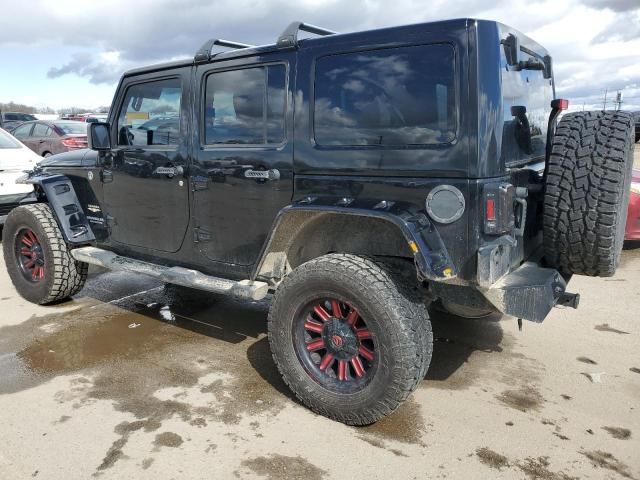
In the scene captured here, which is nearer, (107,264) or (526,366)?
(526,366)

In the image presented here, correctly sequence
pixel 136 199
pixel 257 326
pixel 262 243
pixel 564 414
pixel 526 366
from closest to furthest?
pixel 564 414
pixel 262 243
pixel 526 366
pixel 136 199
pixel 257 326

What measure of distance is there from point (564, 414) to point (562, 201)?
1244 mm

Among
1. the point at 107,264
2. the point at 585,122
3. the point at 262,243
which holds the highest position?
the point at 585,122

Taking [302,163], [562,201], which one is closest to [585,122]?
[562,201]

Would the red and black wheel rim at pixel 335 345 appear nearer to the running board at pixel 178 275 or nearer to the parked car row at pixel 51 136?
the running board at pixel 178 275

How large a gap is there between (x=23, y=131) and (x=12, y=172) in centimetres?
696

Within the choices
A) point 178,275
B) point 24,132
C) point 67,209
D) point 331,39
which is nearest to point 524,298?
point 331,39

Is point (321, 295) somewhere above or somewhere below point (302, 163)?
below

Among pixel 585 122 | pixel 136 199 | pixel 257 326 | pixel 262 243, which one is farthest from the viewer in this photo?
pixel 257 326

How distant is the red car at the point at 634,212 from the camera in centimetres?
583

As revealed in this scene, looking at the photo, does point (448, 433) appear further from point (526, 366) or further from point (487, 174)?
point (487, 174)

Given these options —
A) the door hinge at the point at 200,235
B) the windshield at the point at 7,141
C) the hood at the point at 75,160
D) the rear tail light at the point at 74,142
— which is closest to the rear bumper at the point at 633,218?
the door hinge at the point at 200,235

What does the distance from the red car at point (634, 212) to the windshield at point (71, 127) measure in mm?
10848

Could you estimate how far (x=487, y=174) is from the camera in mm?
2525
